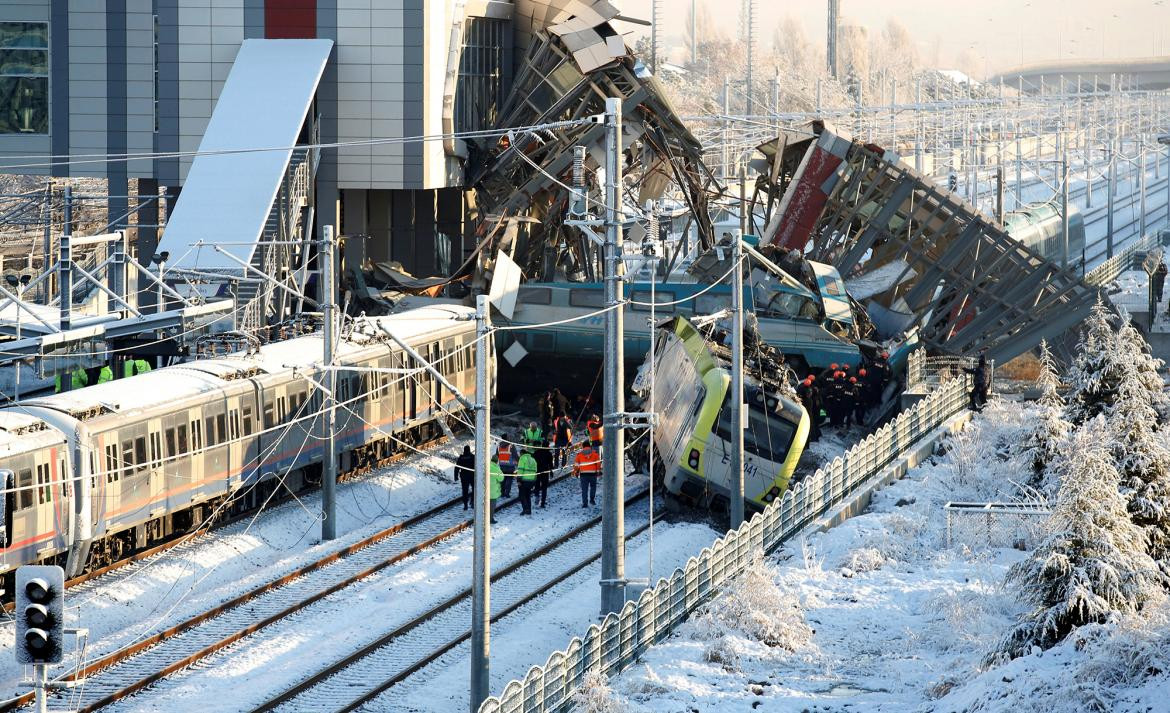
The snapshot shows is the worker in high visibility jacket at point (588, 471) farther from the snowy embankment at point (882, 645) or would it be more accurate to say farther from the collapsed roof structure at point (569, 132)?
the collapsed roof structure at point (569, 132)

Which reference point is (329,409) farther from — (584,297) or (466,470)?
(584,297)

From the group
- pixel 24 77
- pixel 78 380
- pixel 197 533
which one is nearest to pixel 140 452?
pixel 197 533

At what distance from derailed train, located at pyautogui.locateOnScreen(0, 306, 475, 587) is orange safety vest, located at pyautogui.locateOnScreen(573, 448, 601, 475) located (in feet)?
11.4

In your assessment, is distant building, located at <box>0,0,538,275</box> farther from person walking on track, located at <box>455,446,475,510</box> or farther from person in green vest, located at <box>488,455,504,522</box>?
person in green vest, located at <box>488,455,504,522</box>

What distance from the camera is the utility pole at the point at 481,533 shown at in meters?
19.1

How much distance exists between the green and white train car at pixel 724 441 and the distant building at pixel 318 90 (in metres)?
19.3

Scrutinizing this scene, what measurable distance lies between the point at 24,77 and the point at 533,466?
94.4 ft

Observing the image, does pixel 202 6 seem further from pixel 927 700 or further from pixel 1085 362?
pixel 927 700

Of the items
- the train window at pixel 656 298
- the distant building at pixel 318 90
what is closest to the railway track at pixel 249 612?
the train window at pixel 656 298

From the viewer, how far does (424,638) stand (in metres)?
23.6

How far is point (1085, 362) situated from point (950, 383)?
17.1 ft

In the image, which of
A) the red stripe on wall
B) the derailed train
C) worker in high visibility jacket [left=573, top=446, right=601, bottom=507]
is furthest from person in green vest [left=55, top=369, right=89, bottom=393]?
the red stripe on wall

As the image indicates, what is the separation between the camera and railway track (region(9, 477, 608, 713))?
69.6 ft

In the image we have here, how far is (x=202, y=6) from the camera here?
47562 millimetres
